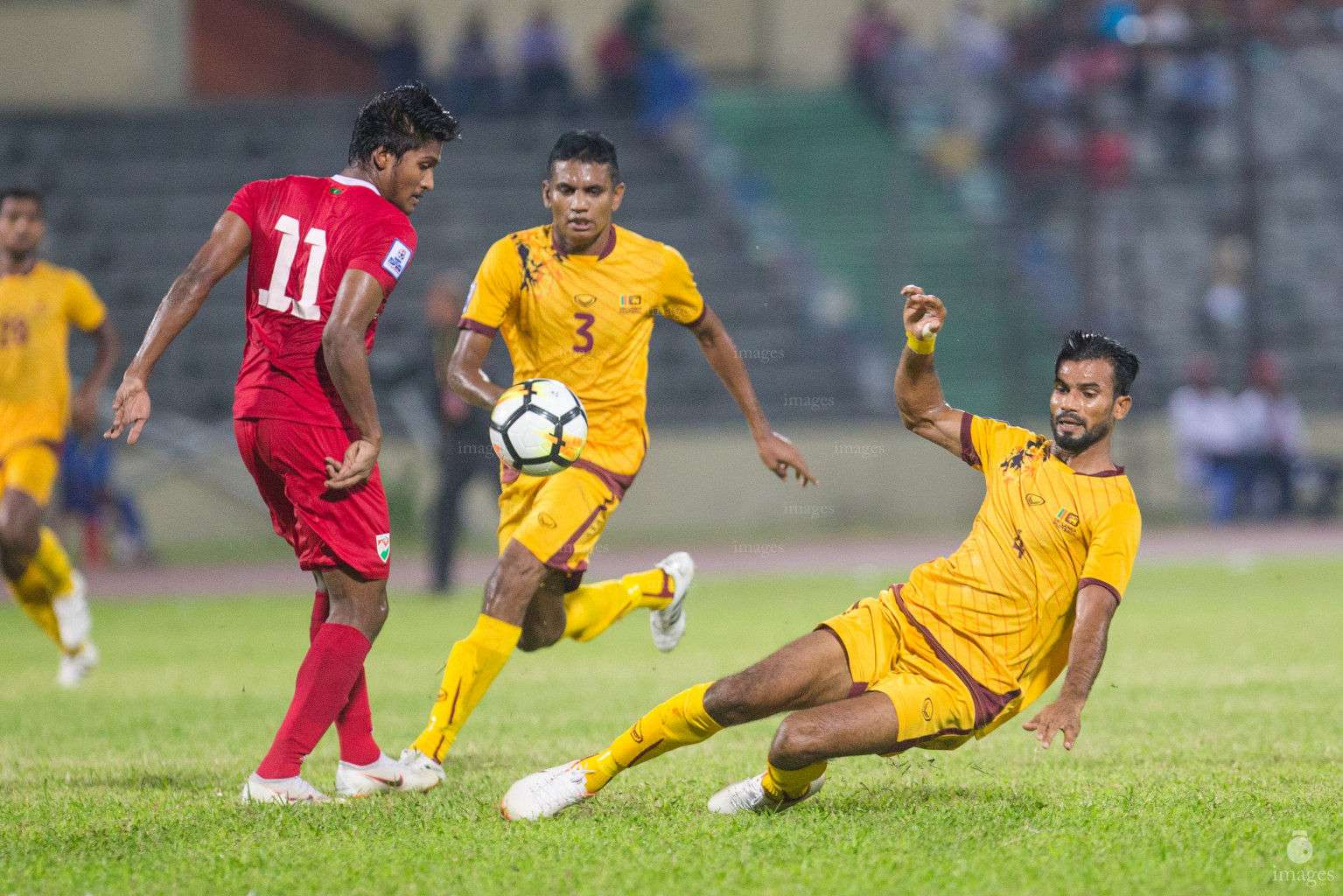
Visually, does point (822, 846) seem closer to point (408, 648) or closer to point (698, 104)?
point (408, 648)

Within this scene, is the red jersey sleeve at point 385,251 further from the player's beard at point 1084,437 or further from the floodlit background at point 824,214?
the floodlit background at point 824,214

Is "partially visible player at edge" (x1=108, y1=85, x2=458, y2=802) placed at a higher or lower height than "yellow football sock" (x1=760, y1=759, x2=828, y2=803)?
higher

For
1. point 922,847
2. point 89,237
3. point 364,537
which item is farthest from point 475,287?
point 89,237

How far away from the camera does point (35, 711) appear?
7.48 m

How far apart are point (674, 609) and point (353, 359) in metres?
2.50

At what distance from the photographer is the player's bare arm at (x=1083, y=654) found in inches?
171

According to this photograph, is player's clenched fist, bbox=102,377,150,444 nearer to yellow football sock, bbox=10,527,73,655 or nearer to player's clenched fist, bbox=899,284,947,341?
player's clenched fist, bbox=899,284,947,341

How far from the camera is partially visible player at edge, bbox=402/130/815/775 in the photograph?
5770 mm

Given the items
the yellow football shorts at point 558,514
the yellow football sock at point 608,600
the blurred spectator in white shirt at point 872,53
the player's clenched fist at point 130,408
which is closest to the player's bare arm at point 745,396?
the yellow football shorts at point 558,514

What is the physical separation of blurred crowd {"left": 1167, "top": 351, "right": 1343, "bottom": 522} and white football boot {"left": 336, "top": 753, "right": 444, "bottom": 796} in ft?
50.5

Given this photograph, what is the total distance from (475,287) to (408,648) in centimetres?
431

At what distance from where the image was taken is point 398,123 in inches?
209

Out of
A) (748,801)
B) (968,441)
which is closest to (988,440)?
(968,441)

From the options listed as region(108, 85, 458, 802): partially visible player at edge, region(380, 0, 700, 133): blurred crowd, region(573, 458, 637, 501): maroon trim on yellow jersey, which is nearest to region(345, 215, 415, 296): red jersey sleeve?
region(108, 85, 458, 802): partially visible player at edge
